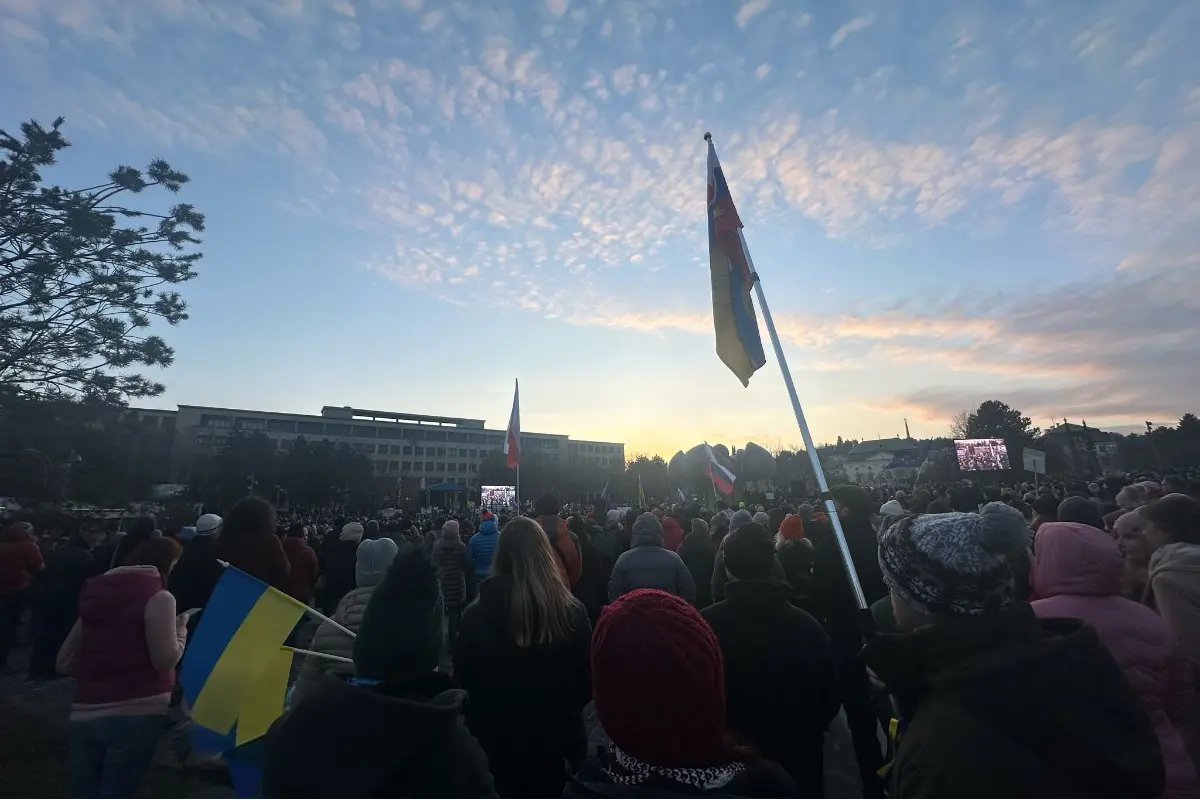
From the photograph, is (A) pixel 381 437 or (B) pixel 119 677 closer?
(B) pixel 119 677

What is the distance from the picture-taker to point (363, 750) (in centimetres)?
162

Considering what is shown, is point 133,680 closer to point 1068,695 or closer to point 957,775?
point 957,775

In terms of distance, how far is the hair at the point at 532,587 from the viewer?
9.91 ft

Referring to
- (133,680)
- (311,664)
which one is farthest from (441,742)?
(133,680)

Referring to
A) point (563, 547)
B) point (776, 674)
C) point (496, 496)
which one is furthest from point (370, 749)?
point (496, 496)

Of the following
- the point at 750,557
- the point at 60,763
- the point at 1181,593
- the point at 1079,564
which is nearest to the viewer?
the point at 1079,564

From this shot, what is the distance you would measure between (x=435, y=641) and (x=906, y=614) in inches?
63.4

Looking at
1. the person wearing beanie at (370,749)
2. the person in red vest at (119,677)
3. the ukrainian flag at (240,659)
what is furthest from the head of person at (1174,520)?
the person in red vest at (119,677)

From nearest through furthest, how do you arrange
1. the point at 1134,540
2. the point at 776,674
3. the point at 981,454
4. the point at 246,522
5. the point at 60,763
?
the point at 776,674, the point at 1134,540, the point at 246,522, the point at 60,763, the point at 981,454

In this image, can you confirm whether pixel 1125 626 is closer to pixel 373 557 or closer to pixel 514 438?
pixel 373 557

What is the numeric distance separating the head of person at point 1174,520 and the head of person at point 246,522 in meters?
6.30

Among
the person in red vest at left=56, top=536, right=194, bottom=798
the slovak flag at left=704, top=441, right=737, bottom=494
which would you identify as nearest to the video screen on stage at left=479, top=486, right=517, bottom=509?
the slovak flag at left=704, top=441, right=737, bottom=494

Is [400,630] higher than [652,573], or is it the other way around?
[400,630]

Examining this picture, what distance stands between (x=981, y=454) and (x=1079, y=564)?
3604 centimetres
